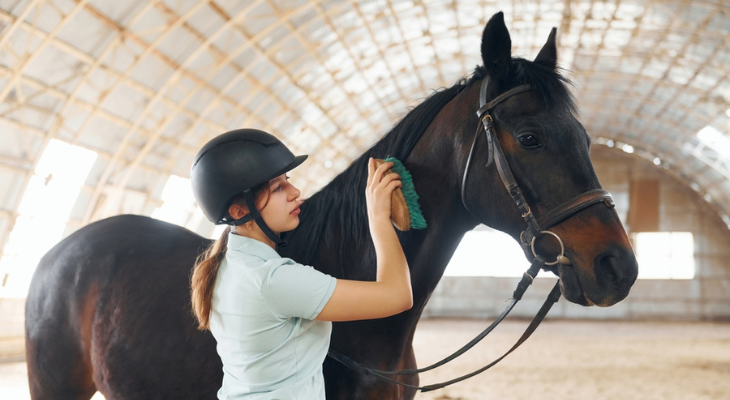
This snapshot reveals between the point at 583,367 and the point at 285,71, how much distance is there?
1046 centimetres

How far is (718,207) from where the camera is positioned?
2436 cm

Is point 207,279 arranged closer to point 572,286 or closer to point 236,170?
point 236,170

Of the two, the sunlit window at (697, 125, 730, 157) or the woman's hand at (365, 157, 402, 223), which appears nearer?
the woman's hand at (365, 157, 402, 223)

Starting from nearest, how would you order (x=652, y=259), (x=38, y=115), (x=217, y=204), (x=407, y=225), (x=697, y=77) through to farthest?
(x=217, y=204) < (x=407, y=225) < (x=38, y=115) < (x=697, y=77) < (x=652, y=259)

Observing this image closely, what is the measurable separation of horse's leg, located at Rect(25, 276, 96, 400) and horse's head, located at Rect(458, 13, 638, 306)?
2050 millimetres

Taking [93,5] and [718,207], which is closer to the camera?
[93,5]

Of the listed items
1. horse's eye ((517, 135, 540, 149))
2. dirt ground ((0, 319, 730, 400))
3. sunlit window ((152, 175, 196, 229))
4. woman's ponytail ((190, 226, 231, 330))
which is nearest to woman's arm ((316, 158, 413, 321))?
woman's ponytail ((190, 226, 231, 330))

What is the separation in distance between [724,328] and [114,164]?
2199cm

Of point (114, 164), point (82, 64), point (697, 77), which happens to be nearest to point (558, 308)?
Answer: point (697, 77)

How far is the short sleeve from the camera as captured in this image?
145 cm

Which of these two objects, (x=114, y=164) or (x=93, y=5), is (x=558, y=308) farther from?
(x=93, y=5)

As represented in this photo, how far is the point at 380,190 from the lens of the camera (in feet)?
5.71

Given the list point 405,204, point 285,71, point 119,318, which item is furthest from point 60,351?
point 285,71

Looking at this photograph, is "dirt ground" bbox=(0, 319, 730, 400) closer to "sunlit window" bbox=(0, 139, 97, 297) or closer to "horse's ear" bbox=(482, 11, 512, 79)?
"sunlit window" bbox=(0, 139, 97, 297)
